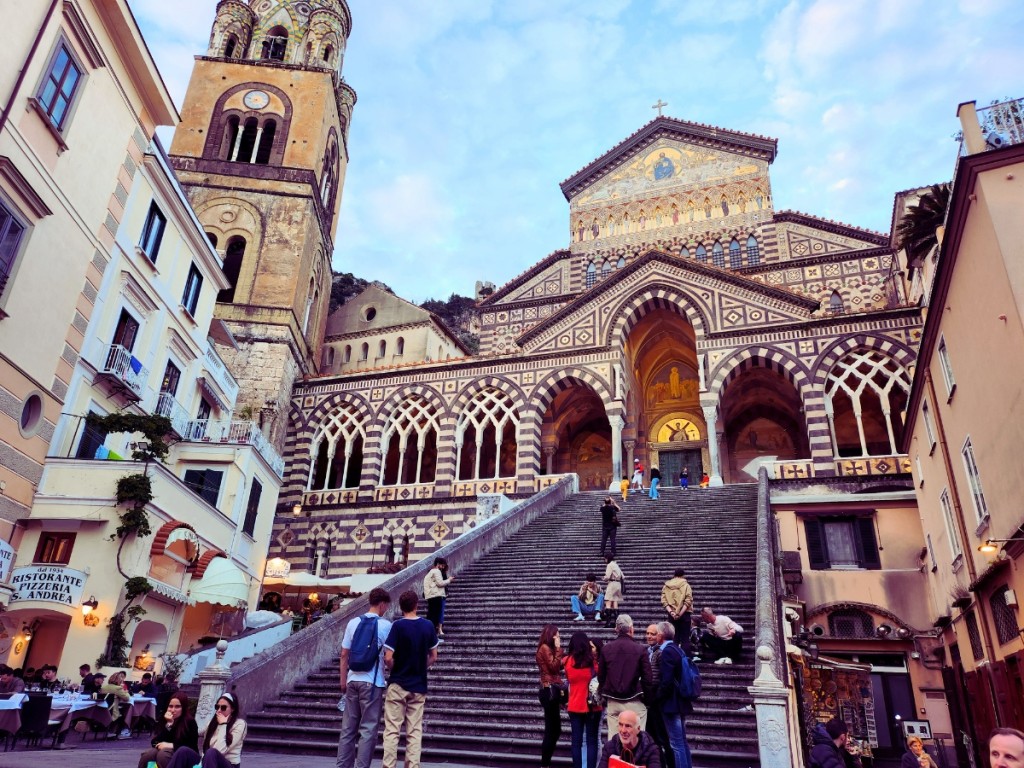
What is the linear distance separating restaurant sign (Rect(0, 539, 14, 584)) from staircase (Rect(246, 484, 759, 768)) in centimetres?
685

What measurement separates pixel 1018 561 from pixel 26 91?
18665mm

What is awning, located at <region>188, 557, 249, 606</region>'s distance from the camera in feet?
56.2

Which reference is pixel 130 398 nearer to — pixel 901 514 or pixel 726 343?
pixel 726 343

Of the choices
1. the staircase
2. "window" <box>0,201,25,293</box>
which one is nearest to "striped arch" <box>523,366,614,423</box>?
the staircase

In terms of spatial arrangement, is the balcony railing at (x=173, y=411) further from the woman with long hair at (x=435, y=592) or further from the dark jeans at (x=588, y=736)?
the dark jeans at (x=588, y=736)

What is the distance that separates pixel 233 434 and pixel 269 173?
15.8 metres

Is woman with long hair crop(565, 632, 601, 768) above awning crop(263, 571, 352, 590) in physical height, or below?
below

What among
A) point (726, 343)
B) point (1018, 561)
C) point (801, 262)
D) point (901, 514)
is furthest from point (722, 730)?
point (801, 262)

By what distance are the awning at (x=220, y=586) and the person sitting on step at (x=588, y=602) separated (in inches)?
393

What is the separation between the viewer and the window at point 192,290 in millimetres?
21484

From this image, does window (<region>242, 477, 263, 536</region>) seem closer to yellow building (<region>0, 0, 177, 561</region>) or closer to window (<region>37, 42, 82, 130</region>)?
yellow building (<region>0, 0, 177, 561</region>)

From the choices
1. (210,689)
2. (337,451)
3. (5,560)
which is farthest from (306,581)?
(210,689)

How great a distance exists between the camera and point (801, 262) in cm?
3045

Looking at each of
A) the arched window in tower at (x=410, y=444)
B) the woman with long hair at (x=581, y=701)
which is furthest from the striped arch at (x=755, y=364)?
the woman with long hair at (x=581, y=701)
